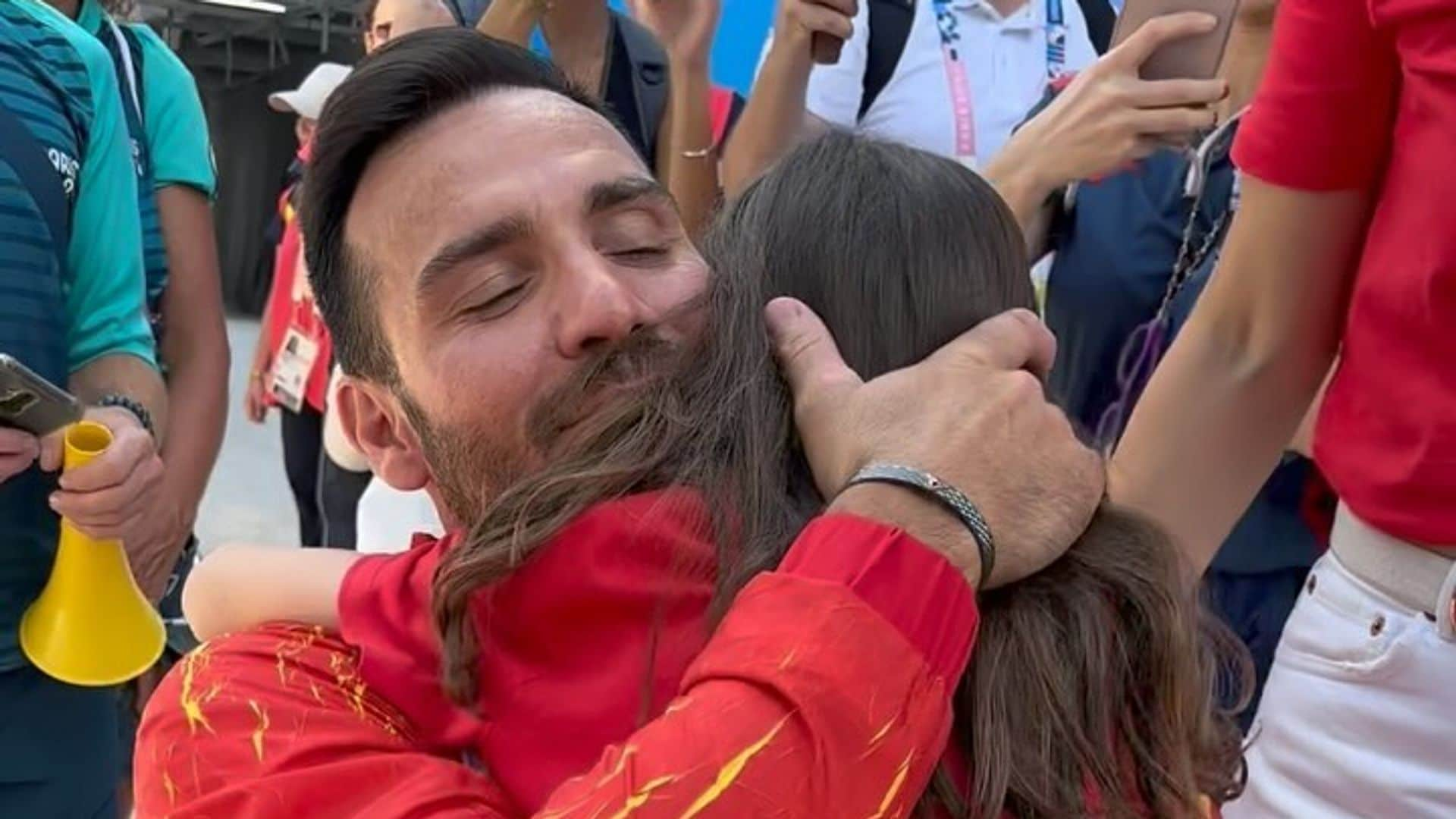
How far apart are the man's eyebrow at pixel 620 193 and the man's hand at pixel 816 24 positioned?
0.95 m

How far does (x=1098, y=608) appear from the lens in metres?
0.83

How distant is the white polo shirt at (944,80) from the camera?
221 cm

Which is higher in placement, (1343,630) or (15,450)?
(1343,630)

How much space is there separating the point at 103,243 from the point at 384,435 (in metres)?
0.71

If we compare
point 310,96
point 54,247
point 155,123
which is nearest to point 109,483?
point 54,247

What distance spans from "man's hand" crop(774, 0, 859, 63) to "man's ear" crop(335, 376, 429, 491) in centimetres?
100

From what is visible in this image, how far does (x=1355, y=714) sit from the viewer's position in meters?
1.22

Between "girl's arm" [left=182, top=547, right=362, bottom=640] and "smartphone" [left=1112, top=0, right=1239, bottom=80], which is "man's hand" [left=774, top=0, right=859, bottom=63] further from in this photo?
"girl's arm" [left=182, top=547, right=362, bottom=640]

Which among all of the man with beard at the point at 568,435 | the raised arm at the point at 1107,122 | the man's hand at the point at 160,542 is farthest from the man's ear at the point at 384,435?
the raised arm at the point at 1107,122

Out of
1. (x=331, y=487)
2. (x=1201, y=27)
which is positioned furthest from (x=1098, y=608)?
(x=331, y=487)

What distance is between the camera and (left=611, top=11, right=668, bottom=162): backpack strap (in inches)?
93.1

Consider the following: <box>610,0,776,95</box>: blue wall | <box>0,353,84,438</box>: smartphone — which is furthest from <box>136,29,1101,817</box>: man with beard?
<box>610,0,776,95</box>: blue wall

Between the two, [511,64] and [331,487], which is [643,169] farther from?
[331,487]

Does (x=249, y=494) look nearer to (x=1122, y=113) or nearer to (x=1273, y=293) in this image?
(x=1122, y=113)
